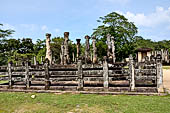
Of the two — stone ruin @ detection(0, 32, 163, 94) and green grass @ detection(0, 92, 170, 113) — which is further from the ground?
stone ruin @ detection(0, 32, 163, 94)

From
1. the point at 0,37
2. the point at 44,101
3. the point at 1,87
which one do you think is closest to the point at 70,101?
the point at 44,101

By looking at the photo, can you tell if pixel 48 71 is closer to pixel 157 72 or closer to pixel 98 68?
pixel 98 68

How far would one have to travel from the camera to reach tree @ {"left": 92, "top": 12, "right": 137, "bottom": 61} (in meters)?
35.3

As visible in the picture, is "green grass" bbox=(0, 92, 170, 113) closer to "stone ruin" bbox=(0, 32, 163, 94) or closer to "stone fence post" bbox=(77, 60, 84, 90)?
"stone ruin" bbox=(0, 32, 163, 94)

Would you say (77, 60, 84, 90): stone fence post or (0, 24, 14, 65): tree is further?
(0, 24, 14, 65): tree

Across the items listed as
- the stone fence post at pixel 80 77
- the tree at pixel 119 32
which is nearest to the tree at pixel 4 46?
the tree at pixel 119 32

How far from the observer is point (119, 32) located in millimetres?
36656

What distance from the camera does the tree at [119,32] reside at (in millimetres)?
35312

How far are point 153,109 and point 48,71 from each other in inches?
223

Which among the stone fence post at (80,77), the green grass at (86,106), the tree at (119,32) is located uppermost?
the tree at (119,32)

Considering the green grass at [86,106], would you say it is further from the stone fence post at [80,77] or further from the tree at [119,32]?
the tree at [119,32]

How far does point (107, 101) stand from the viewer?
6090 millimetres

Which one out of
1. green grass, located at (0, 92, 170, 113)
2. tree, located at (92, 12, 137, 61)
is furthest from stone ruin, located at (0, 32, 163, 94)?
tree, located at (92, 12, 137, 61)

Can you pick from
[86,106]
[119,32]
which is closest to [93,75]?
[86,106]
